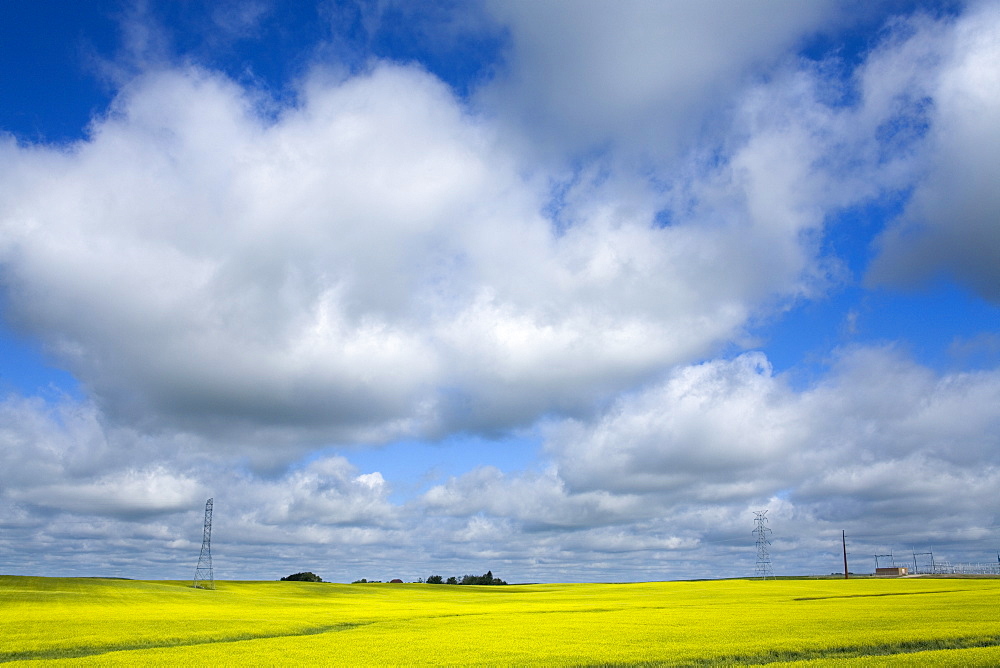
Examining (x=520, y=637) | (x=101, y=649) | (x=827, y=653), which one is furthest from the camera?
(x=520, y=637)

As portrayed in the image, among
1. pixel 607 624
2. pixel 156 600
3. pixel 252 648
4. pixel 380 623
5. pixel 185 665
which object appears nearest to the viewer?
pixel 185 665

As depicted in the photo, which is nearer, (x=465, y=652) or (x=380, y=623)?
(x=465, y=652)

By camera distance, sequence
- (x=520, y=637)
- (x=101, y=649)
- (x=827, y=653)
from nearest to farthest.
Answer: (x=827, y=653) → (x=101, y=649) → (x=520, y=637)

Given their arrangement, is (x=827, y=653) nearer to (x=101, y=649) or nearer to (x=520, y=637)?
(x=520, y=637)

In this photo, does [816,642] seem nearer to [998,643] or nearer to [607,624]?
[998,643]

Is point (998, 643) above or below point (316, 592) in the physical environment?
above

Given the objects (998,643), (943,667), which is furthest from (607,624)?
(943,667)

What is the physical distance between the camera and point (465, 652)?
39.9m

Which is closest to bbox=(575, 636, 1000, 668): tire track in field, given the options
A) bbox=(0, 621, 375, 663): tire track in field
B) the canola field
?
the canola field

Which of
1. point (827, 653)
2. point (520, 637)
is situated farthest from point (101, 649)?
point (827, 653)

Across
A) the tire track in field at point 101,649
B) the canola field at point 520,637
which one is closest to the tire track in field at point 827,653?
the canola field at point 520,637

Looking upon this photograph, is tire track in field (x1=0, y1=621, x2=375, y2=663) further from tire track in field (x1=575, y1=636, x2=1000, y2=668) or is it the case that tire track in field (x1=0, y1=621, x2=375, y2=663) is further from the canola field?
tire track in field (x1=575, y1=636, x2=1000, y2=668)

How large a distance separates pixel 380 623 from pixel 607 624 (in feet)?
72.1

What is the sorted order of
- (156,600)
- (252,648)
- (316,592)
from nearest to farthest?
(252,648)
(156,600)
(316,592)
